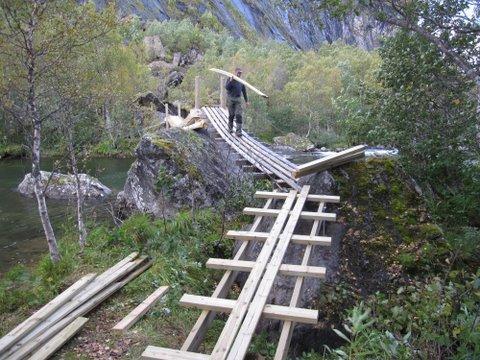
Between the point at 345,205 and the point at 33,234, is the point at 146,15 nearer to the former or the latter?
the point at 33,234

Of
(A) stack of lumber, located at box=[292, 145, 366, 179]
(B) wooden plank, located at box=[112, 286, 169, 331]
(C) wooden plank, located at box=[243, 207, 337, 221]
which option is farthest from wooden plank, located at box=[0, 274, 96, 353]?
(A) stack of lumber, located at box=[292, 145, 366, 179]

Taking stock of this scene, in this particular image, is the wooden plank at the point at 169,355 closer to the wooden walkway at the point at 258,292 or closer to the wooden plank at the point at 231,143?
the wooden walkway at the point at 258,292

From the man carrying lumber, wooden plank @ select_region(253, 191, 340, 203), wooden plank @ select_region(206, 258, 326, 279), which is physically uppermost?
the man carrying lumber

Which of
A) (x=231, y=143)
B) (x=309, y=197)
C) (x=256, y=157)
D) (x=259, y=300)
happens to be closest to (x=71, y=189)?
(x=231, y=143)

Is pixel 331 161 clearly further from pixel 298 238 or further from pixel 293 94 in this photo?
pixel 293 94

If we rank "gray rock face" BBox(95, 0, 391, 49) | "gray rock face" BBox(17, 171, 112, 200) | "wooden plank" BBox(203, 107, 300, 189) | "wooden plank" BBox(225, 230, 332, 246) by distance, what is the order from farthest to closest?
1. "gray rock face" BBox(95, 0, 391, 49)
2. "gray rock face" BBox(17, 171, 112, 200)
3. "wooden plank" BBox(203, 107, 300, 189)
4. "wooden plank" BBox(225, 230, 332, 246)

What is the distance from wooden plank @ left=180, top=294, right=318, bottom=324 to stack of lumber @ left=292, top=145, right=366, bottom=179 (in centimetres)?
342

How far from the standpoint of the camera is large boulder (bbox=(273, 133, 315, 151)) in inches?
1328

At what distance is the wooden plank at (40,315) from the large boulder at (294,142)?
2822 cm

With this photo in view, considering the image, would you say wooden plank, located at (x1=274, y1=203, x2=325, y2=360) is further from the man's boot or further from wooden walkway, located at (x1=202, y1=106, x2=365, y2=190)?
the man's boot

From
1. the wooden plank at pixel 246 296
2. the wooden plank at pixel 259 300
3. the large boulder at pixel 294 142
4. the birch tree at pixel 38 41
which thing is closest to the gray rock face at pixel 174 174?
the birch tree at pixel 38 41

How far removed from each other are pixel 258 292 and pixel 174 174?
485 cm

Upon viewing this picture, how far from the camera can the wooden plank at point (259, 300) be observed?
12.4ft

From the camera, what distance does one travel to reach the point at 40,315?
489 cm
